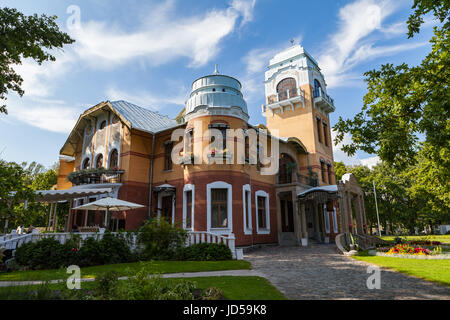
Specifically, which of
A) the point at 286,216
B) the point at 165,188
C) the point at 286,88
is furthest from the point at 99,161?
the point at 286,88

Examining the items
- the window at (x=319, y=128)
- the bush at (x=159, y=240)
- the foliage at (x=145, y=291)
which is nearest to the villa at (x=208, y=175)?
the window at (x=319, y=128)

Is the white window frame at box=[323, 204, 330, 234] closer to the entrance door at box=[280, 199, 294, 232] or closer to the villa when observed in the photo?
the villa

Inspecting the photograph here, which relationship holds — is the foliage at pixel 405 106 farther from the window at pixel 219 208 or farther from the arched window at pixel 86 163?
the arched window at pixel 86 163

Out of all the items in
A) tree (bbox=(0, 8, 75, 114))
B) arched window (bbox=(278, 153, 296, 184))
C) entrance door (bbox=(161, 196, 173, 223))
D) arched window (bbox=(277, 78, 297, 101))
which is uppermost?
arched window (bbox=(277, 78, 297, 101))

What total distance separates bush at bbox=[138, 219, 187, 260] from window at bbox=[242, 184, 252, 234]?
5.12m

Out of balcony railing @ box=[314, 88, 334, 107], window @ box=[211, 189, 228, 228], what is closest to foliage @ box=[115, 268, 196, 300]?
window @ box=[211, 189, 228, 228]

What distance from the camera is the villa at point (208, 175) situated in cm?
1611

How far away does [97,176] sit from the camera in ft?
60.7

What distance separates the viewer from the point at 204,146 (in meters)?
16.4

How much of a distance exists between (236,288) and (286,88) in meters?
22.2

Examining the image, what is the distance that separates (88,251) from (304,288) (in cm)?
824

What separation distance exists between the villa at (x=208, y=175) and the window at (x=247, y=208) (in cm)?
6

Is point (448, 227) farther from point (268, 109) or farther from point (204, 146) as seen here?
point (204, 146)

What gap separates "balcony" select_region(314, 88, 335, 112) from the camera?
24.2 metres
